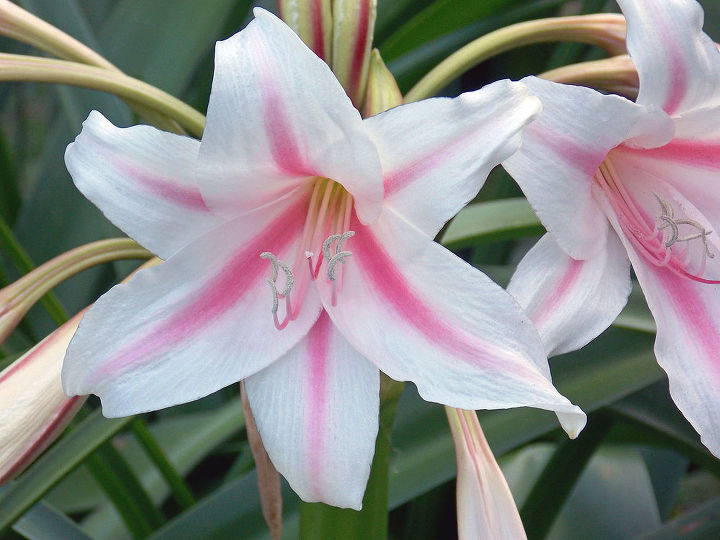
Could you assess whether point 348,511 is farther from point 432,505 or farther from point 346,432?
point 432,505

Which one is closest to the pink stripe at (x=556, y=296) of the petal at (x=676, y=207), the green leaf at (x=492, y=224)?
the petal at (x=676, y=207)

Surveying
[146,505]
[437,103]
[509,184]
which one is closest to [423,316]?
[437,103]

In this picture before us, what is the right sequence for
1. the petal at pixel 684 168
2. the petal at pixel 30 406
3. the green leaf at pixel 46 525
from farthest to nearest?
the green leaf at pixel 46 525 < the petal at pixel 684 168 < the petal at pixel 30 406

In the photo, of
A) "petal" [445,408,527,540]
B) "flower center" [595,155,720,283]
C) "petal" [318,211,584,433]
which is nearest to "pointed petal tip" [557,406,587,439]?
"petal" [318,211,584,433]

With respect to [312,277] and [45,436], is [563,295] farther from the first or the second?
[45,436]

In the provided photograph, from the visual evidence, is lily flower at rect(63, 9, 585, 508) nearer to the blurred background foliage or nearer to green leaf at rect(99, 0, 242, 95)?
the blurred background foliage

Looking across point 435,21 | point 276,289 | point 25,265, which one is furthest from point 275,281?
point 435,21

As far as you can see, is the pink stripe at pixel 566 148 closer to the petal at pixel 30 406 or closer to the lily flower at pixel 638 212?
the lily flower at pixel 638 212
